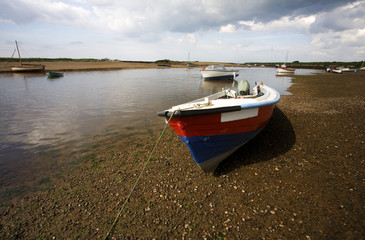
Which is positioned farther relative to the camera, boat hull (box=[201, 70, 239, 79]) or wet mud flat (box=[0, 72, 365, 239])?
boat hull (box=[201, 70, 239, 79])

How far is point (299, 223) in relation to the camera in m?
3.77

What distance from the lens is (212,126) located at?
194 inches

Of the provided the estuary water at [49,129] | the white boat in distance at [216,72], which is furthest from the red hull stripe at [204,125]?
the white boat in distance at [216,72]

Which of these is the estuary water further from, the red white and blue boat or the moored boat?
the moored boat

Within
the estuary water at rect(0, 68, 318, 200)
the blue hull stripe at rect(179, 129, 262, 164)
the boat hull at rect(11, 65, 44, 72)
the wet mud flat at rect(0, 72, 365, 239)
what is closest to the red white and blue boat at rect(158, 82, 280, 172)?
the blue hull stripe at rect(179, 129, 262, 164)

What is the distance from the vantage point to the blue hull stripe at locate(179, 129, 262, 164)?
5.01 m

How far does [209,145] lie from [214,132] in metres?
0.45

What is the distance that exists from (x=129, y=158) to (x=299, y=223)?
5674mm

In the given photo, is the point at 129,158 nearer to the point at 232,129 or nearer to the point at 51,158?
the point at 51,158

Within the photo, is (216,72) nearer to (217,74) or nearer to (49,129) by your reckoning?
(217,74)

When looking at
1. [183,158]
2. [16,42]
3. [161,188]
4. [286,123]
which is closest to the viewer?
[161,188]

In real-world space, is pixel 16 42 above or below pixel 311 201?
above

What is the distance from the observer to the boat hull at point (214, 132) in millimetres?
4754

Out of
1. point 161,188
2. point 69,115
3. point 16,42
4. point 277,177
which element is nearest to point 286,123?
point 277,177
